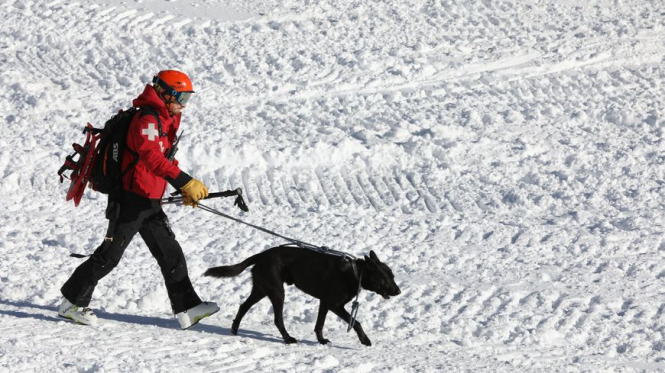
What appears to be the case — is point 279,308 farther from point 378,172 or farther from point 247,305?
point 378,172

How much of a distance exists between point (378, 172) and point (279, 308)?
130 inches

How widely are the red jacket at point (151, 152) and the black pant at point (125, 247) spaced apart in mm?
91

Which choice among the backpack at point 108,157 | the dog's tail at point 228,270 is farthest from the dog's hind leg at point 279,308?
the backpack at point 108,157

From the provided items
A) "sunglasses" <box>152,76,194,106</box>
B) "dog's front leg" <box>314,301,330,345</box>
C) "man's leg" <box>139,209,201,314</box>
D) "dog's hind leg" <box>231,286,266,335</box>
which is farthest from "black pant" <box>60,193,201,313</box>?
"dog's front leg" <box>314,301,330,345</box>

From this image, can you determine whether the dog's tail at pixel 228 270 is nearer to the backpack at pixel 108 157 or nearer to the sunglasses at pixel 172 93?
the backpack at pixel 108 157

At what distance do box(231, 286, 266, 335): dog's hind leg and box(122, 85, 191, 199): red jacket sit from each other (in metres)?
0.88

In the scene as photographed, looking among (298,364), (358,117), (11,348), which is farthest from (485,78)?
(11,348)

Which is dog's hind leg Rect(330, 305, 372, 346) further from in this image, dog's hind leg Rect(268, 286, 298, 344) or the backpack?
the backpack

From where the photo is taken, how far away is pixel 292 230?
7637mm

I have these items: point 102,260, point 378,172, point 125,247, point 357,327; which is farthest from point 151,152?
point 378,172

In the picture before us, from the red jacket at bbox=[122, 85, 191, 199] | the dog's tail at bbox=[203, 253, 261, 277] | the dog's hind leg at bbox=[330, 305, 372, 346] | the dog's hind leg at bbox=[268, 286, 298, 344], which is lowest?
the dog's hind leg at bbox=[330, 305, 372, 346]

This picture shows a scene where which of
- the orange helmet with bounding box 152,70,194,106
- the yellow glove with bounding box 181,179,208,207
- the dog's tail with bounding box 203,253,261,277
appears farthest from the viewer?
the dog's tail with bounding box 203,253,261,277

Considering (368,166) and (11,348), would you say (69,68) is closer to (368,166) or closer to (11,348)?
(368,166)

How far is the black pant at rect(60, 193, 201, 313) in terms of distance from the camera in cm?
534
